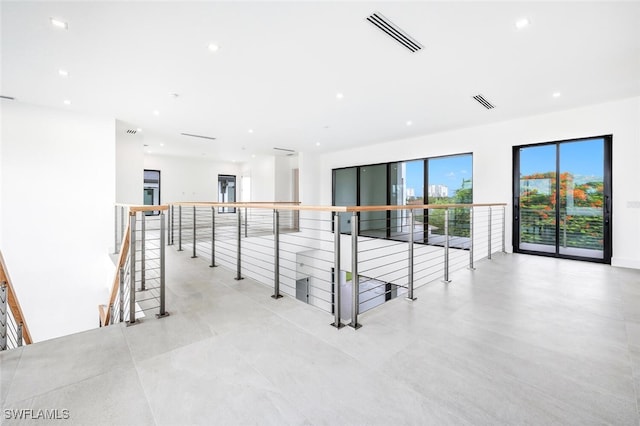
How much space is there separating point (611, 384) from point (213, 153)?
9.24 meters

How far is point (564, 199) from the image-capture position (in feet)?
15.9

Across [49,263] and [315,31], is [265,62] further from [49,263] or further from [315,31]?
[49,263]

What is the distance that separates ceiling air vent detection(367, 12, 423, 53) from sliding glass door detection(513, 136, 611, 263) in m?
3.70

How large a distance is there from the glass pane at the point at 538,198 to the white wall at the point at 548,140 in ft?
0.72

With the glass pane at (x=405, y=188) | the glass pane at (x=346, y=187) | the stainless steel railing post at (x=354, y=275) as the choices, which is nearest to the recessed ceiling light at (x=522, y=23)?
the stainless steel railing post at (x=354, y=275)

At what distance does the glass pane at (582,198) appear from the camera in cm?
452

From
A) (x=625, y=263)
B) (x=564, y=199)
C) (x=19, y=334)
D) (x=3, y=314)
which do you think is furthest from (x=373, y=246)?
(x=3, y=314)

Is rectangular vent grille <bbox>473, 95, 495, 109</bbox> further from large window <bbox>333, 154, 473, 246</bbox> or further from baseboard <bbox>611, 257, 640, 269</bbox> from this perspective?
baseboard <bbox>611, 257, 640, 269</bbox>

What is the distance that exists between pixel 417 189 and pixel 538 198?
2.34 metres

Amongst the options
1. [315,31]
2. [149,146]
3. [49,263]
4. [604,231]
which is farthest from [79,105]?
[604,231]

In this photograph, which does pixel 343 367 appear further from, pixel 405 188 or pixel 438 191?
pixel 405 188

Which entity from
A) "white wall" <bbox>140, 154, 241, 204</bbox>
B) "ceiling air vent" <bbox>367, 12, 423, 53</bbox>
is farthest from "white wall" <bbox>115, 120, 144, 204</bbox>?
"ceiling air vent" <bbox>367, 12, 423, 53</bbox>

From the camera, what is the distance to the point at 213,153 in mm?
8844

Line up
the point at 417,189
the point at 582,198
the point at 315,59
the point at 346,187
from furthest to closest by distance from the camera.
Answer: the point at 346,187 < the point at 417,189 < the point at 582,198 < the point at 315,59
